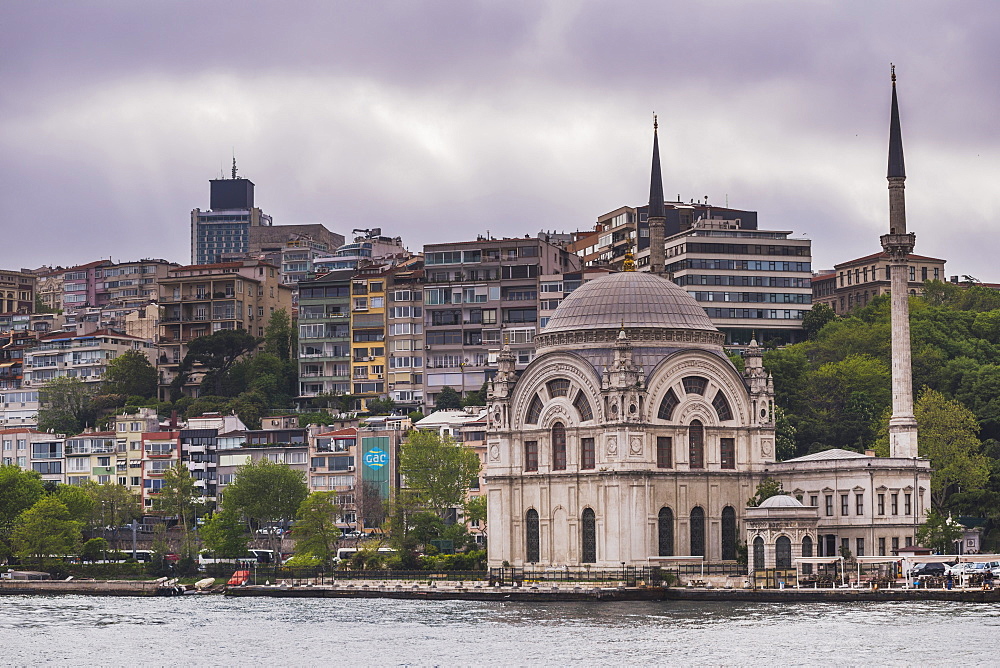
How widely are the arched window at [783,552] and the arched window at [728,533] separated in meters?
5.62

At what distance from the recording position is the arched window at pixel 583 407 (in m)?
90.9

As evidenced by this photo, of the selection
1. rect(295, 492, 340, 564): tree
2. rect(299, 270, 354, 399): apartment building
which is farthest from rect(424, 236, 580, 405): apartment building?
rect(295, 492, 340, 564): tree

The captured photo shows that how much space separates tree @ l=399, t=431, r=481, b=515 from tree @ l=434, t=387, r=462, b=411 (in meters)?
24.9

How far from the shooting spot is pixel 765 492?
90.2 m

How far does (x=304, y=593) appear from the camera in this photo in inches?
3652

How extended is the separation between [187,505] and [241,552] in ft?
27.7

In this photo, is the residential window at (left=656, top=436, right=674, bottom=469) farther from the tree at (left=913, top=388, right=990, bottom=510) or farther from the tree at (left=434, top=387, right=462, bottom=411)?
the tree at (left=434, top=387, right=462, bottom=411)

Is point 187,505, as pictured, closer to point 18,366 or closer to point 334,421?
point 334,421

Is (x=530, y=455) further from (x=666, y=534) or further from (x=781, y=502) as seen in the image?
(x=781, y=502)

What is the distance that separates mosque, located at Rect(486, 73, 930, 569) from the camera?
88875mm

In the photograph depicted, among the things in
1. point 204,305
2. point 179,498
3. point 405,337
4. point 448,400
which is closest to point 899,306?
point 179,498

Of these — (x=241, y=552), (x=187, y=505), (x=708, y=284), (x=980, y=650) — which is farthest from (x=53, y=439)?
(x=980, y=650)

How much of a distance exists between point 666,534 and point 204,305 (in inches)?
2662

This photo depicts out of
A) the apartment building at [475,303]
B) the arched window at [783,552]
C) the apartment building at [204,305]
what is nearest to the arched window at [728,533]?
the arched window at [783,552]
